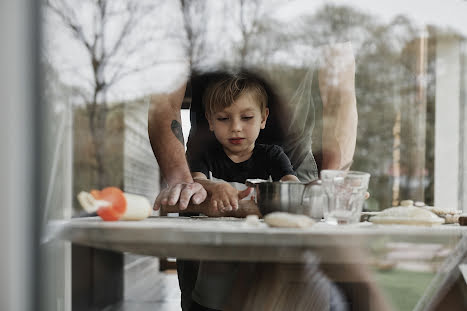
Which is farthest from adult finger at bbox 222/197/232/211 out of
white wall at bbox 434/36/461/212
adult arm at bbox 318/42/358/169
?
white wall at bbox 434/36/461/212

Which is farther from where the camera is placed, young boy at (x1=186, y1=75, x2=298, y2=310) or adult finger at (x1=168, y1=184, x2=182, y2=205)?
young boy at (x1=186, y1=75, x2=298, y2=310)

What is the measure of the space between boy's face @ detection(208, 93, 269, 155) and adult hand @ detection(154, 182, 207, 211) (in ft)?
0.85

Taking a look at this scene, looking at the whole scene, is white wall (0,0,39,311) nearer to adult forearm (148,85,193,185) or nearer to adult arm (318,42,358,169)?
adult forearm (148,85,193,185)

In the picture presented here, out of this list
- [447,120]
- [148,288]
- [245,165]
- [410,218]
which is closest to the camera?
[410,218]

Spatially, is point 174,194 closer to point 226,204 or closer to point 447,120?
point 226,204

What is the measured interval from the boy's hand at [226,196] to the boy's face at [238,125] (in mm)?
238

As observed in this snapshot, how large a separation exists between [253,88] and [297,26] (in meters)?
0.52

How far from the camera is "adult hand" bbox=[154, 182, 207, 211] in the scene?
29.1 inches

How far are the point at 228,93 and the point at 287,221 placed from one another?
2.08 ft

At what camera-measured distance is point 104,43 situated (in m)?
1.03

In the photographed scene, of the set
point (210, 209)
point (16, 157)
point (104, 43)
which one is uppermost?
point (104, 43)

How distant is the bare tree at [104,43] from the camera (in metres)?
0.87

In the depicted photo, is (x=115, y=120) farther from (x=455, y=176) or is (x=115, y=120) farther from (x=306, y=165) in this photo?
(x=455, y=176)

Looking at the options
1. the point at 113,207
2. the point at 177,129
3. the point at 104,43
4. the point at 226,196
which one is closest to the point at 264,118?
the point at 177,129
